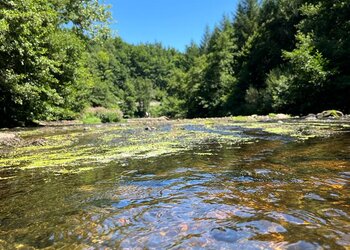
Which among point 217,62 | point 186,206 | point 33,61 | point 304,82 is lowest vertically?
point 186,206

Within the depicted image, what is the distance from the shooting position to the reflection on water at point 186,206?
9.32ft

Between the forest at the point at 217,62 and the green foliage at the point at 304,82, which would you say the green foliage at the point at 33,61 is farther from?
the green foliage at the point at 304,82

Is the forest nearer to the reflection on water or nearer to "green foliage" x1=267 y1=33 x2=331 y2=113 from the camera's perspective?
"green foliage" x1=267 y1=33 x2=331 y2=113

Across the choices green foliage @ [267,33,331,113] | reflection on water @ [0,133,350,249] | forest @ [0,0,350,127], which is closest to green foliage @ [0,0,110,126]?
forest @ [0,0,350,127]

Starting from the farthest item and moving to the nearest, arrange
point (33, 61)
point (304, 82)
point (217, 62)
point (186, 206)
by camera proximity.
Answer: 1. point (217, 62)
2. point (304, 82)
3. point (33, 61)
4. point (186, 206)

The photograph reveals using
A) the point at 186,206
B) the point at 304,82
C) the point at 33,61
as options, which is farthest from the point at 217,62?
the point at 186,206

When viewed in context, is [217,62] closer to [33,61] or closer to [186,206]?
[33,61]

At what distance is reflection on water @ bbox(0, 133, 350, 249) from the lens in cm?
284

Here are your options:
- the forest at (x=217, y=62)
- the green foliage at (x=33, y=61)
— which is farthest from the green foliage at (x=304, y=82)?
the green foliage at (x=33, y=61)

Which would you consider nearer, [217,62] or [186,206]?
[186,206]

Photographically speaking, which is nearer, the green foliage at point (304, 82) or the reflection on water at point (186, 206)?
the reflection on water at point (186, 206)

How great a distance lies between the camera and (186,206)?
371 centimetres

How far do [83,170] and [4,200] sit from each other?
6.18 feet

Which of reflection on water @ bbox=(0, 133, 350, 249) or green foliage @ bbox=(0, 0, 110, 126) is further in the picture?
green foliage @ bbox=(0, 0, 110, 126)
